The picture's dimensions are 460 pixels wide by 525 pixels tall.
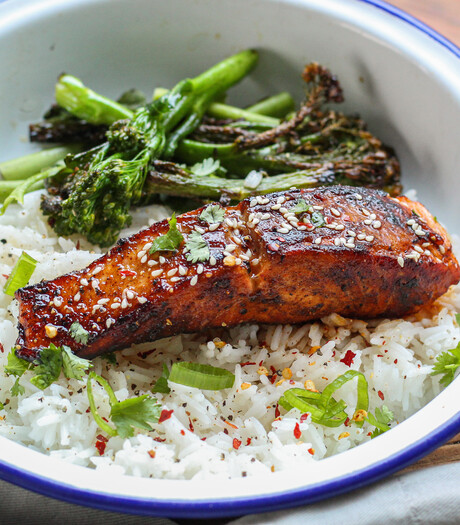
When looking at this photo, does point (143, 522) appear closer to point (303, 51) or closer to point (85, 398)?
point (85, 398)

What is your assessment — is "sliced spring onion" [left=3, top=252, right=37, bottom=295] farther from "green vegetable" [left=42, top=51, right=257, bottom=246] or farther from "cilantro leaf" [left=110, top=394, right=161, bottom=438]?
"cilantro leaf" [left=110, top=394, right=161, bottom=438]

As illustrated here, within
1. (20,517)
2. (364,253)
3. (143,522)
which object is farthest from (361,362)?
(20,517)

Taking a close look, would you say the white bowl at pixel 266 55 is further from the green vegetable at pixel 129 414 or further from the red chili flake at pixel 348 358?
the green vegetable at pixel 129 414

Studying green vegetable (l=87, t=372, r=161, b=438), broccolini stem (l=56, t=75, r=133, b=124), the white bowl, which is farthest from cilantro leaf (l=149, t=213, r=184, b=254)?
the white bowl

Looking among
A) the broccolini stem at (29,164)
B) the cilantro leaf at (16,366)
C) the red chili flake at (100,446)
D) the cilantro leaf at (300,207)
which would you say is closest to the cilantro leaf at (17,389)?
the cilantro leaf at (16,366)

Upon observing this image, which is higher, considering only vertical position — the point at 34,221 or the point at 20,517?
the point at 34,221

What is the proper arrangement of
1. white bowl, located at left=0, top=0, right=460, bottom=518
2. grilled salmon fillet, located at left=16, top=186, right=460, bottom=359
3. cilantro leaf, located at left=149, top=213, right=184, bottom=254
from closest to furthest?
grilled salmon fillet, located at left=16, top=186, right=460, bottom=359, cilantro leaf, located at left=149, top=213, right=184, bottom=254, white bowl, located at left=0, top=0, right=460, bottom=518
